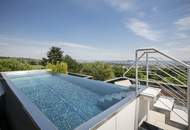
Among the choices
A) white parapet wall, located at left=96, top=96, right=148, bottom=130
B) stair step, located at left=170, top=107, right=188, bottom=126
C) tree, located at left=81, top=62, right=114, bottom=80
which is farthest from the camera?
tree, located at left=81, top=62, right=114, bottom=80

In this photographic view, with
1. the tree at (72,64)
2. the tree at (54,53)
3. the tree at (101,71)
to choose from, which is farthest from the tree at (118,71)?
the tree at (54,53)

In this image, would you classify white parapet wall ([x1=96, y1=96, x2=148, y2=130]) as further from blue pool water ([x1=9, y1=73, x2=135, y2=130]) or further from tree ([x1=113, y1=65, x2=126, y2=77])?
tree ([x1=113, y1=65, x2=126, y2=77])

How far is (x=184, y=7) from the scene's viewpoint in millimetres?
4289

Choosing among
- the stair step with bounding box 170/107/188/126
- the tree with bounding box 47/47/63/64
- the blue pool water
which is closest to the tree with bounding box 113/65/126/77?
the blue pool water

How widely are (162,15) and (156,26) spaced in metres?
1.02

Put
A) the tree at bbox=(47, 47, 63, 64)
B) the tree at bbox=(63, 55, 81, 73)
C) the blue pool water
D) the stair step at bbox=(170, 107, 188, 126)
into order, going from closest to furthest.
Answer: the blue pool water, the stair step at bbox=(170, 107, 188, 126), the tree at bbox=(63, 55, 81, 73), the tree at bbox=(47, 47, 63, 64)

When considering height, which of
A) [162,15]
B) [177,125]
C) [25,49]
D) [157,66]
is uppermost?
[162,15]

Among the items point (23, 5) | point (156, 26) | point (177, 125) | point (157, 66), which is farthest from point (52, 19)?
point (177, 125)

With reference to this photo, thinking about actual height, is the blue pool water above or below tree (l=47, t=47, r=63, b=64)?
below

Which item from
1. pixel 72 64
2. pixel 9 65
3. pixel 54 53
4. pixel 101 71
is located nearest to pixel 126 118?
pixel 101 71

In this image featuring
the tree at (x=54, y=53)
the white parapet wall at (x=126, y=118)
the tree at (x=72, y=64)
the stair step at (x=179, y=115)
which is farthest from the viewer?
the tree at (x=54, y=53)

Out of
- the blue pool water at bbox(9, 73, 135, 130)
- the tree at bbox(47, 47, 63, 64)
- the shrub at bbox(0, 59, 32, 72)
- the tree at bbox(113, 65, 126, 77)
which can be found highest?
the tree at bbox(47, 47, 63, 64)

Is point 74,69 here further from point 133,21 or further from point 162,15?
point 162,15

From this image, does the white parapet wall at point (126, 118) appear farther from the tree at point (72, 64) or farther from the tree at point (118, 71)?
the tree at point (72, 64)
